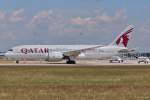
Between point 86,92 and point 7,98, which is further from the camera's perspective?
point 86,92

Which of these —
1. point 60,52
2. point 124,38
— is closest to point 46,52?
point 60,52

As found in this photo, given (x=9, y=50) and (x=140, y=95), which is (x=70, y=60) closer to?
(x=9, y=50)

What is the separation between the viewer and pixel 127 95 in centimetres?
2256

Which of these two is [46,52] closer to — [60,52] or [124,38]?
[60,52]

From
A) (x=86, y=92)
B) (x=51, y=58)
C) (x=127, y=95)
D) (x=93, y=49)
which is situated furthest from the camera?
(x=93, y=49)

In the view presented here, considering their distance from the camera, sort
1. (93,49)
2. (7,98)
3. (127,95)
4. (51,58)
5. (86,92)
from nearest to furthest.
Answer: (7,98) → (127,95) → (86,92) → (51,58) → (93,49)

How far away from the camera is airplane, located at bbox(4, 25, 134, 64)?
9372 centimetres

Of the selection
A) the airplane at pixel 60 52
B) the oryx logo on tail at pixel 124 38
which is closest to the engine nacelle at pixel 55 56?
the airplane at pixel 60 52

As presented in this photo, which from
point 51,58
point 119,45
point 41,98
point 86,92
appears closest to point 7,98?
point 41,98

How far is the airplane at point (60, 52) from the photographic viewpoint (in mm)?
93719

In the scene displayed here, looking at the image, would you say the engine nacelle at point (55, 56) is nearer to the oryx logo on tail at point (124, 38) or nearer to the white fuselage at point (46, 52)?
the white fuselage at point (46, 52)

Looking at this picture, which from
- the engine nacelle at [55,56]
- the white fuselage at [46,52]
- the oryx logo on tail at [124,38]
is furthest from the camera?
the oryx logo on tail at [124,38]

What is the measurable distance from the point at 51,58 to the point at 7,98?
2771 inches

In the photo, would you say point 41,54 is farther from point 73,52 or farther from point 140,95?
point 140,95
